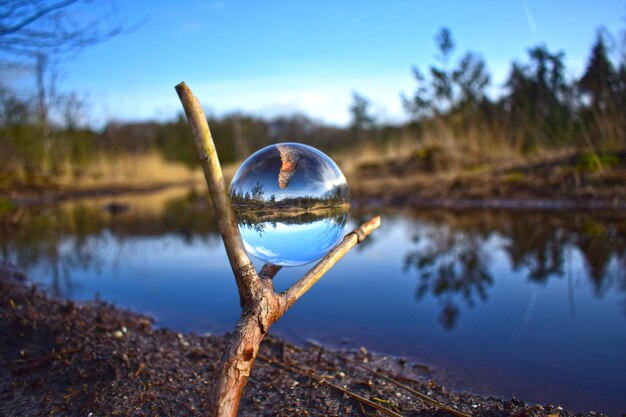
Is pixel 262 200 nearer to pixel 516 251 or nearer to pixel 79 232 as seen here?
pixel 516 251

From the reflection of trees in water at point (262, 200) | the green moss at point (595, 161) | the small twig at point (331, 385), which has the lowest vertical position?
the small twig at point (331, 385)

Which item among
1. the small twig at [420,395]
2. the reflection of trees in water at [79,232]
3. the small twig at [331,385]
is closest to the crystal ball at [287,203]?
the small twig at [331,385]

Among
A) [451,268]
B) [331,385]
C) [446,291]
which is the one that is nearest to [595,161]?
[451,268]

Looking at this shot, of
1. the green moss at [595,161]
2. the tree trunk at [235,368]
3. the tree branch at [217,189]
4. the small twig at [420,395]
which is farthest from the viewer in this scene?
the green moss at [595,161]

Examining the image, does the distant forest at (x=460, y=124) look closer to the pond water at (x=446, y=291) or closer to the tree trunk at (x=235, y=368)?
the pond water at (x=446, y=291)

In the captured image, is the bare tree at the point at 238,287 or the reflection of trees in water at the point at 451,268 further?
the reflection of trees in water at the point at 451,268

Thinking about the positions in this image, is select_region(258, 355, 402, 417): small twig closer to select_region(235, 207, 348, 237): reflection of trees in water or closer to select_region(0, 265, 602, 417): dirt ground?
select_region(0, 265, 602, 417): dirt ground
